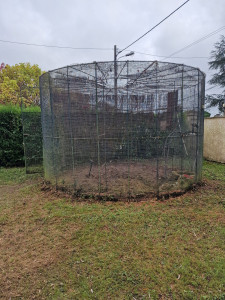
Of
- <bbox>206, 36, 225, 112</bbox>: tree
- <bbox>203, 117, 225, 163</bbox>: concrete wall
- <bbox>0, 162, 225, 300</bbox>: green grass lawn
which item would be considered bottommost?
<bbox>0, 162, 225, 300</bbox>: green grass lawn

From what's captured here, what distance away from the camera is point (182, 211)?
11.0ft

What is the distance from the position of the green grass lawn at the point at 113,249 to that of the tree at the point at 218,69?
55.5 feet

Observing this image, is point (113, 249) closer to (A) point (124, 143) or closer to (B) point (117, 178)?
(B) point (117, 178)

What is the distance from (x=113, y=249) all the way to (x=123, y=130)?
287 centimetres

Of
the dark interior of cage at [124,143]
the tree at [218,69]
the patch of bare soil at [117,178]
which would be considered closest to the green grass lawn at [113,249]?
the patch of bare soil at [117,178]

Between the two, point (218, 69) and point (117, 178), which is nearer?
point (117, 178)

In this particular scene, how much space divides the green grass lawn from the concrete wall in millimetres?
3972

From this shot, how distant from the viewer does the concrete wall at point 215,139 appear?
7207mm

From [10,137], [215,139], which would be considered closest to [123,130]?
[215,139]

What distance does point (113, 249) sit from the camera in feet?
7.75

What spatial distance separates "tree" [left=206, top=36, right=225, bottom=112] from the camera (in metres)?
17.4

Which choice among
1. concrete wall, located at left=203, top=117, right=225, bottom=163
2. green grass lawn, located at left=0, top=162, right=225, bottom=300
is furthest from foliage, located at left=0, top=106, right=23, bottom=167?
concrete wall, located at left=203, top=117, right=225, bottom=163

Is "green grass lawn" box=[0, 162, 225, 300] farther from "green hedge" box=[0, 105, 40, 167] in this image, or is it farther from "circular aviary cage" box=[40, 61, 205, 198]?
"green hedge" box=[0, 105, 40, 167]

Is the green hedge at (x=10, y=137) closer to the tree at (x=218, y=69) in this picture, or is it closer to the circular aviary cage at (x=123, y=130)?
the circular aviary cage at (x=123, y=130)
